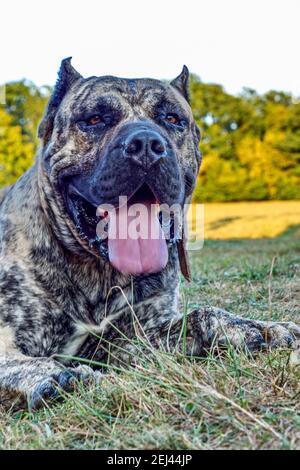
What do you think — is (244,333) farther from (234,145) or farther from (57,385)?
(234,145)

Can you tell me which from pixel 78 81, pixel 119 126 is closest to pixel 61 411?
pixel 119 126

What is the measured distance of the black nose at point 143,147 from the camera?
2.75 m

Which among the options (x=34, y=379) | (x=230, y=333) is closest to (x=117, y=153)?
(x=230, y=333)

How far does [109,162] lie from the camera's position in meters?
2.84

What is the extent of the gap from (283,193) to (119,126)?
2979 cm

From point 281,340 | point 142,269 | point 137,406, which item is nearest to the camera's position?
point 137,406

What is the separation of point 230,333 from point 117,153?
0.92m

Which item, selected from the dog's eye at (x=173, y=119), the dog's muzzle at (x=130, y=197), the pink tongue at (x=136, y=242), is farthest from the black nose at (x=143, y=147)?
the dog's eye at (x=173, y=119)

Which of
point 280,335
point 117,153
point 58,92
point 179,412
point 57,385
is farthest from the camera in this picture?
point 58,92

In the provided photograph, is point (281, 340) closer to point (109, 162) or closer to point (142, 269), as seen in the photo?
point (142, 269)

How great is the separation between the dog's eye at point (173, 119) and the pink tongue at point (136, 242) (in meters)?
0.57

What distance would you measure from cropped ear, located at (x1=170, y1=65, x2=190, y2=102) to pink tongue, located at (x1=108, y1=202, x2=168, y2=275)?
94 centimetres

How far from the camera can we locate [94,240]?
296cm

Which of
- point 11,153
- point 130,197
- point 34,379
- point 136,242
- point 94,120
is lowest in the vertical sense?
point 34,379
